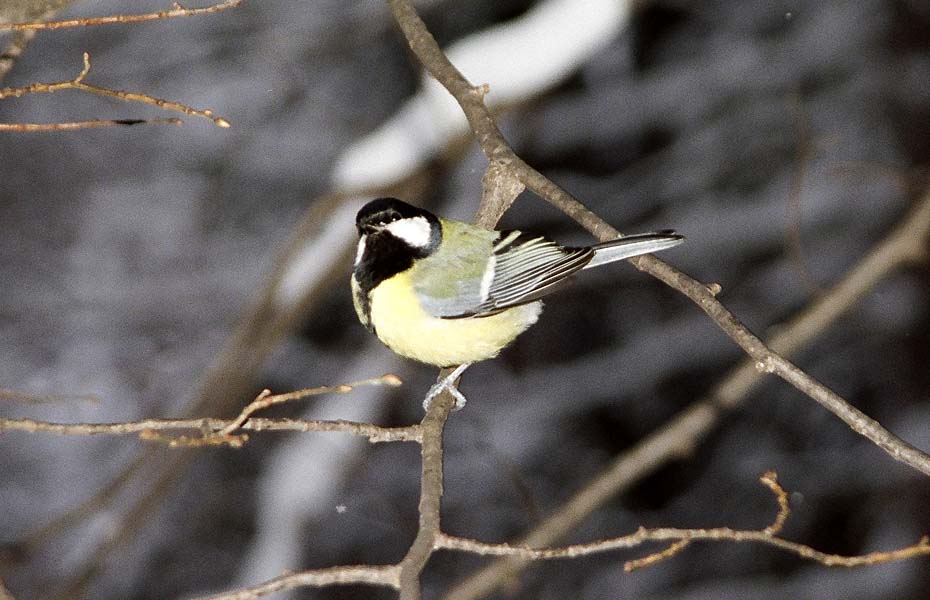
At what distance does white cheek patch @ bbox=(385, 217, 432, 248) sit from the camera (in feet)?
7.45

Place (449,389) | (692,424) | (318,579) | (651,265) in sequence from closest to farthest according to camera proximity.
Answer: (318,579) → (651,265) → (449,389) → (692,424)

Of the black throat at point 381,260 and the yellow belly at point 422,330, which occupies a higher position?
the black throat at point 381,260

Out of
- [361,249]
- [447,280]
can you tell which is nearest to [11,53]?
[361,249]

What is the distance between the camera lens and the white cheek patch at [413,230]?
7.45 feet

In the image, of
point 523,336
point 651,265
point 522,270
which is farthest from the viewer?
point 523,336

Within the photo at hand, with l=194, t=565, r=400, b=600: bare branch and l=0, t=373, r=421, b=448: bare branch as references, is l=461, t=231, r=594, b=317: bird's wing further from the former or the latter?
l=194, t=565, r=400, b=600: bare branch

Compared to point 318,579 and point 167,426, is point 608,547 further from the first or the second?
point 167,426

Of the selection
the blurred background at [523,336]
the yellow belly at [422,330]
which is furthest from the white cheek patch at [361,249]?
the blurred background at [523,336]

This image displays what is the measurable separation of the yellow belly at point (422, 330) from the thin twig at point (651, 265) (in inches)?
13.9

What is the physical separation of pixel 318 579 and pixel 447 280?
999 mm

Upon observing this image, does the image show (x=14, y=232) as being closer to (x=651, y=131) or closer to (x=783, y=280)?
(x=651, y=131)

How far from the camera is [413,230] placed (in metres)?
2.29

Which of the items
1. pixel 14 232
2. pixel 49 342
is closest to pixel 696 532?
pixel 49 342

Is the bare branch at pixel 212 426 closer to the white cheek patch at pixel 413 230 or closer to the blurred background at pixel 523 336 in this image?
the white cheek patch at pixel 413 230
